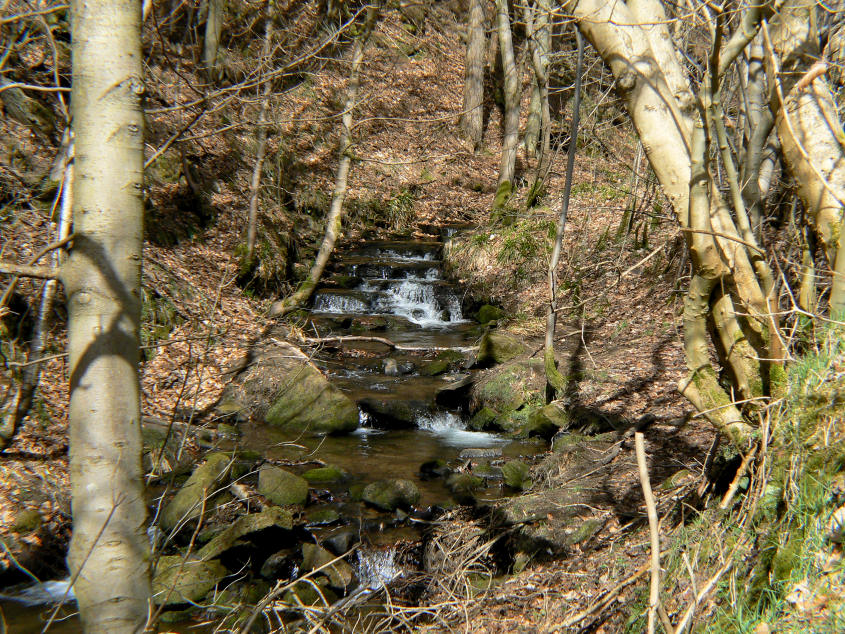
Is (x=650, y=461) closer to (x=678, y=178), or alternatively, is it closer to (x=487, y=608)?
(x=487, y=608)

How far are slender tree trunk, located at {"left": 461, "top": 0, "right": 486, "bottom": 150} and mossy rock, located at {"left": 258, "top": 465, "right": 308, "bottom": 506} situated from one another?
14884 mm

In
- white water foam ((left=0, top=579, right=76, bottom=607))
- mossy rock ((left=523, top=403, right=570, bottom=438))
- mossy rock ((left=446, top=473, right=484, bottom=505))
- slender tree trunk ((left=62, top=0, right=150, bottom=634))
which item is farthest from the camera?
mossy rock ((left=523, top=403, right=570, bottom=438))

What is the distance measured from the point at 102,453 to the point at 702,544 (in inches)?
109

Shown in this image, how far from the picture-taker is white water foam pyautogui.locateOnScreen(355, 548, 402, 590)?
5.06 metres

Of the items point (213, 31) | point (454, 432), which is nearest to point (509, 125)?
point (213, 31)

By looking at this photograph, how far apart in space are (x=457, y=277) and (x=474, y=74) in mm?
8801

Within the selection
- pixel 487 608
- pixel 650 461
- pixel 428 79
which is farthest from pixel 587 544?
pixel 428 79

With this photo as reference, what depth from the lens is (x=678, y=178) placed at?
3.24 meters

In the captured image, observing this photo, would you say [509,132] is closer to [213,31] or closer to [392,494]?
[213,31]

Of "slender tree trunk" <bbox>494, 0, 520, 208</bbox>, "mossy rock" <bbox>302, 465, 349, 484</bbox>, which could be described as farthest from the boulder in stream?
"slender tree trunk" <bbox>494, 0, 520, 208</bbox>

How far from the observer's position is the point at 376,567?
17.1ft

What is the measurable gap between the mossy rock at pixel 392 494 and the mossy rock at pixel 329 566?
894 mm

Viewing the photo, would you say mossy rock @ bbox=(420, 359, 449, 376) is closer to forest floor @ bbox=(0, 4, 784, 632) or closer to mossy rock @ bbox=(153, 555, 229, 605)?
forest floor @ bbox=(0, 4, 784, 632)

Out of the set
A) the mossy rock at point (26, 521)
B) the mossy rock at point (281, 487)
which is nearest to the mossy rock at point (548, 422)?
the mossy rock at point (281, 487)
